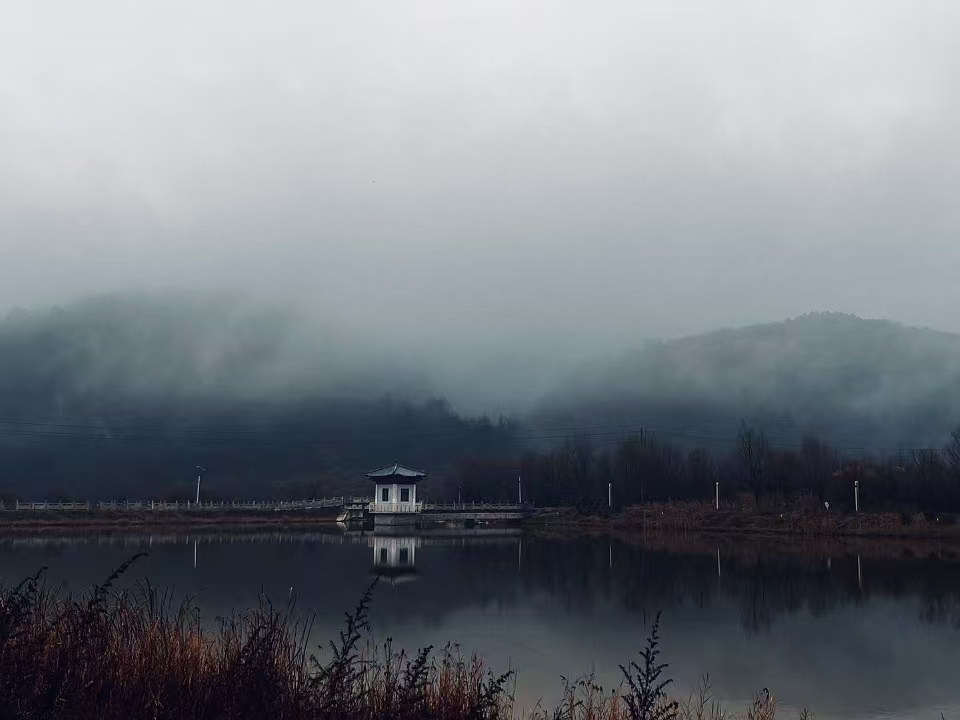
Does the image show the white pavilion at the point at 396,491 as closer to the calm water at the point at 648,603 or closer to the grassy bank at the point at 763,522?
the grassy bank at the point at 763,522

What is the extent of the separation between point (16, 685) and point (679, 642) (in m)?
13.6

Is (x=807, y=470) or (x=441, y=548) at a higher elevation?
(x=807, y=470)

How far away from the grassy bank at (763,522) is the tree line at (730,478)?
3.39 metres

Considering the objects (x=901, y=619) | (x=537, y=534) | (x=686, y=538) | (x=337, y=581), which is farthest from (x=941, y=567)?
(x=537, y=534)

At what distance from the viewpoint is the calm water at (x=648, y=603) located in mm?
15227

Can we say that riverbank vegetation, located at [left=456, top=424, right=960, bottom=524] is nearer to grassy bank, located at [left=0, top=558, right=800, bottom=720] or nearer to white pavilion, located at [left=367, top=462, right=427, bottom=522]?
white pavilion, located at [left=367, top=462, right=427, bottom=522]

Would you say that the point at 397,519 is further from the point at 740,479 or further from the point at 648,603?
the point at 648,603

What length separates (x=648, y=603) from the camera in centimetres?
2416

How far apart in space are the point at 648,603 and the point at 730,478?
58.0 meters

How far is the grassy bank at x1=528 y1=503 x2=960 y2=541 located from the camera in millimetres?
53031

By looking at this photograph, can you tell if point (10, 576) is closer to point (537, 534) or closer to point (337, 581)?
point (337, 581)

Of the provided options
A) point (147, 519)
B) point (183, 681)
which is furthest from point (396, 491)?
point (183, 681)

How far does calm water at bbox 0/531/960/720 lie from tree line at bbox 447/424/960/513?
57.6 ft

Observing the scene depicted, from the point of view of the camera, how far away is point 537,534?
2544 inches
